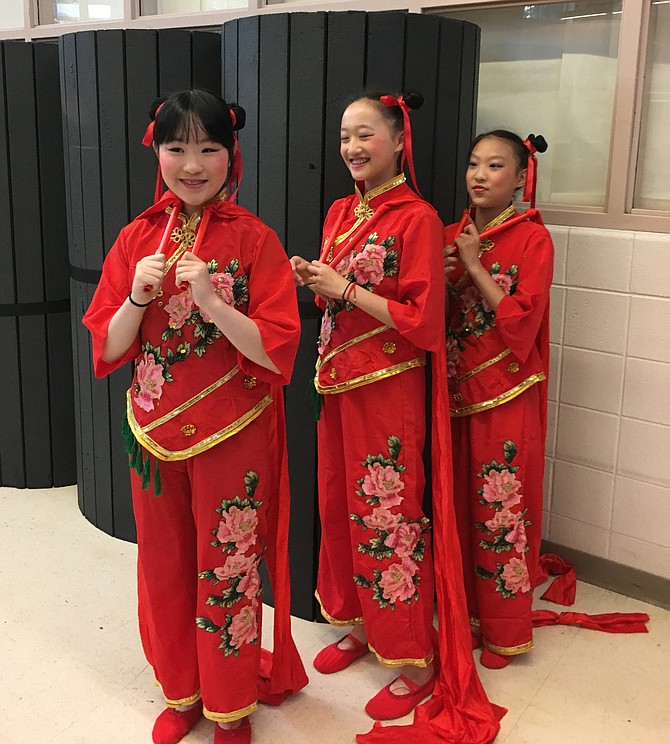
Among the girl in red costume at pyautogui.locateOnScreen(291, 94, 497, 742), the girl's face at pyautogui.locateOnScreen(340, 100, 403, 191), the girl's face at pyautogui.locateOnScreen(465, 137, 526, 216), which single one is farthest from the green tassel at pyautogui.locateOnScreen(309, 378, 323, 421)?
the girl's face at pyautogui.locateOnScreen(465, 137, 526, 216)

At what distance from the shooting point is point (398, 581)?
77.7 inches

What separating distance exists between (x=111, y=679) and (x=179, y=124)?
1394mm

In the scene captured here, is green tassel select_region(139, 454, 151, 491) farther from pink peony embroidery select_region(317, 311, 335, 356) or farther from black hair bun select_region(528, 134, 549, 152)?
black hair bun select_region(528, 134, 549, 152)

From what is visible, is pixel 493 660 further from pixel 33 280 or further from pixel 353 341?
pixel 33 280

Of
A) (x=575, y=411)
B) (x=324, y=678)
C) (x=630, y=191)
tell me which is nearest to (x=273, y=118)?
(x=630, y=191)

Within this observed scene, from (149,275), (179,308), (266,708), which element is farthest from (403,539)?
(149,275)

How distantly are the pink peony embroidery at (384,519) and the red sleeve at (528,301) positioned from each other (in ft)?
1.64

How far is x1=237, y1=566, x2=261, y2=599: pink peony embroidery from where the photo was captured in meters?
1.77

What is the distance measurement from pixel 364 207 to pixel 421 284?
0.84 ft

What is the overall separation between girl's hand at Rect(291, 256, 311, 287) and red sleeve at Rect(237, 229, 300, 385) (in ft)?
0.35

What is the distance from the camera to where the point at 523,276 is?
6.69 ft

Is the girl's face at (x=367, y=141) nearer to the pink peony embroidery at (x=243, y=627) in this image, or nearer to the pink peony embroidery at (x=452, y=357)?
the pink peony embroidery at (x=452, y=357)

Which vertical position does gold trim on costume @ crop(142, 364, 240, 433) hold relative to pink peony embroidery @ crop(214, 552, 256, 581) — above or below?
above

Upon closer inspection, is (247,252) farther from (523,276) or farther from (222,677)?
(222,677)
